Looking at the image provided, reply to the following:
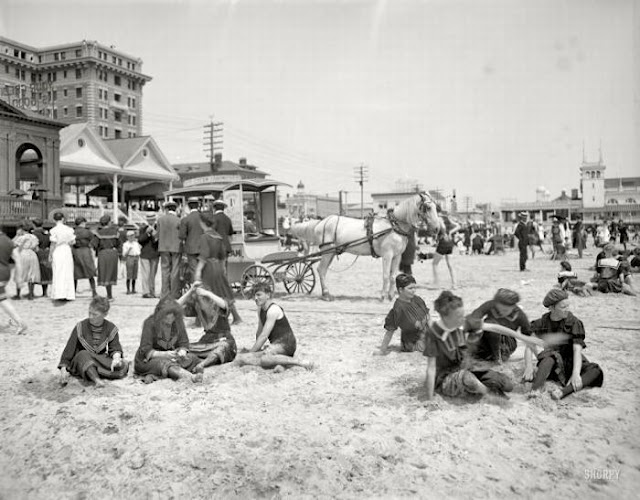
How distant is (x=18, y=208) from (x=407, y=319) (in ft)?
87.2

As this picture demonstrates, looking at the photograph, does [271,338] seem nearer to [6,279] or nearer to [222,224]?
[222,224]

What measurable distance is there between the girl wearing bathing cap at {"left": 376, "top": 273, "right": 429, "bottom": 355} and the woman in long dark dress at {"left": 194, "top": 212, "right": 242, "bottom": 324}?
288 centimetres

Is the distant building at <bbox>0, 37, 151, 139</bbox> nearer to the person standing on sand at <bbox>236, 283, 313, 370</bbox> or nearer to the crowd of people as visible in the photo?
the crowd of people

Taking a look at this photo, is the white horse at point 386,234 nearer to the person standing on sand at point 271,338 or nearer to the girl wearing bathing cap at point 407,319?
the girl wearing bathing cap at point 407,319

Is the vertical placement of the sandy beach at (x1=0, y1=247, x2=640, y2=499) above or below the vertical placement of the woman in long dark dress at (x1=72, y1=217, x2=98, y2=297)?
below

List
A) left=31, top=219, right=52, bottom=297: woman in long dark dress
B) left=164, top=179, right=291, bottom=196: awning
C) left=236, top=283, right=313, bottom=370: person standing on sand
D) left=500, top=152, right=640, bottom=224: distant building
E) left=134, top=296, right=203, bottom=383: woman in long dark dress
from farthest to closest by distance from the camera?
left=500, top=152, right=640, bottom=224: distant building → left=164, top=179, right=291, bottom=196: awning → left=31, top=219, right=52, bottom=297: woman in long dark dress → left=236, top=283, right=313, bottom=370: person standing on sand → left=134, top=296, right=203, bottom=383: woman in long dark dress

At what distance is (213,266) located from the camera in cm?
883

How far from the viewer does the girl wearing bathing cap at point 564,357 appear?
17.5ft

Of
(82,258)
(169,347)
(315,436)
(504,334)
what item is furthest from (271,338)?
(82,258)

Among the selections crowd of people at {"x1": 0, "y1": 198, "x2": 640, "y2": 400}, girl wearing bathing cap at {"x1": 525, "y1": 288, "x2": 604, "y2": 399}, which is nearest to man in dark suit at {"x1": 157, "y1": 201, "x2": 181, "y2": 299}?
crowd of people at {"x1": 0, "y1": 198, "x2": 640, "y2": 400}

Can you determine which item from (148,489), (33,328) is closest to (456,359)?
(148,489)

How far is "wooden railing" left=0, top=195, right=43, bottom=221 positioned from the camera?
2717 cm

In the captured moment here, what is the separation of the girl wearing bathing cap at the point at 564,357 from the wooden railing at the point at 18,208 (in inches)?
1048

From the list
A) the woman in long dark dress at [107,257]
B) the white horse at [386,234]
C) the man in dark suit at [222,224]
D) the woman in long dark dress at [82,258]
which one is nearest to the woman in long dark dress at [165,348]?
the man in dark suit at [222,224]
